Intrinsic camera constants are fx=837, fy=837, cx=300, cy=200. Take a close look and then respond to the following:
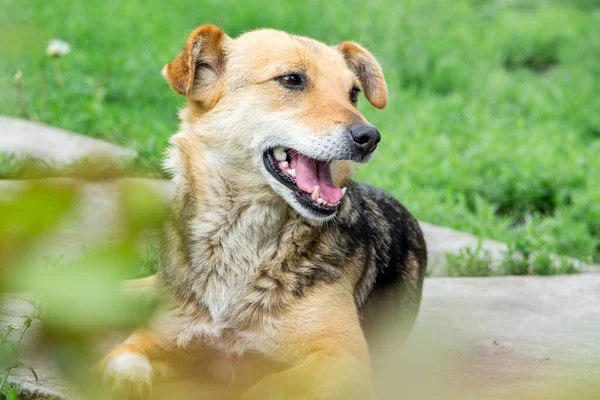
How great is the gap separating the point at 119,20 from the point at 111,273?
8.93 m

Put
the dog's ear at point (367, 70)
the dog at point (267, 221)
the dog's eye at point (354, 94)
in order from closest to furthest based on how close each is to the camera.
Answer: the dog at point (267, 221) → the dog's eye at point (354, 94) → the dog's ear at point (367, 70)

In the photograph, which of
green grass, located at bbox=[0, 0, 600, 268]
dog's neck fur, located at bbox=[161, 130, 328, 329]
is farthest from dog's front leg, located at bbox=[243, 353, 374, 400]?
green grass, located at bbox=[0, 0, 600, 268]

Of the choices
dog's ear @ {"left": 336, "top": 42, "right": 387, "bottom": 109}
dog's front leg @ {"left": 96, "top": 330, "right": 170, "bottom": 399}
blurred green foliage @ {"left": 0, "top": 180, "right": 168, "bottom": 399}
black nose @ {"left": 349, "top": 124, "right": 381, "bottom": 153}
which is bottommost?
dog's front leg @ {"left": 96, "top": 330, "right": 170, "bottom": 399}

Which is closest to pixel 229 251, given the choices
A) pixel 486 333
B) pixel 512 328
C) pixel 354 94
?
pixel 354 94

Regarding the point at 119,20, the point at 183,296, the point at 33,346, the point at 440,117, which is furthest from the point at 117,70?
the point at 33,346

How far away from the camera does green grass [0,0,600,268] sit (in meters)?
7.03

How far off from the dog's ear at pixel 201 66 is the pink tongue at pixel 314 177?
49 centimetres

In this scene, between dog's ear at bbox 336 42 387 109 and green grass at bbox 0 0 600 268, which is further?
green grass at bbox 0 0 600 268

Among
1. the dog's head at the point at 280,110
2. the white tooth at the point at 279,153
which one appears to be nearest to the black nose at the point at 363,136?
the dog's head at the point at 280,110

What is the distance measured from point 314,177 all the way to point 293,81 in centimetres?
45

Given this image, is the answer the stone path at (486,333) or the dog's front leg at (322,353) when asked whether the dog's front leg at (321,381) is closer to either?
the dog's front leg at (322,353)

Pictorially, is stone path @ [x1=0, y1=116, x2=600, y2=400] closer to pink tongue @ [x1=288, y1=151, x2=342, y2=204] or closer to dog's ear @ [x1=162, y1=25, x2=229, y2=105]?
dog's ear @ [x1=162, y1=25, x2=229, y2=105]

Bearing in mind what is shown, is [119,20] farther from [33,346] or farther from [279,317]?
[33,346]

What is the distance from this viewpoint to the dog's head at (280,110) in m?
3.51
